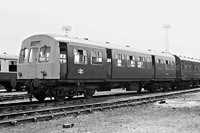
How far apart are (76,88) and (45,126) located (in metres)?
6.39

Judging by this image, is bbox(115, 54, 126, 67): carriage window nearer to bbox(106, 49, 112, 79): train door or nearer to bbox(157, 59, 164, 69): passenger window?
bbox(106, 49, 112, 79): train door

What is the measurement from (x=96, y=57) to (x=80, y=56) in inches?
58.8

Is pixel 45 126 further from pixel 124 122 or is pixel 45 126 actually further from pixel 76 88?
pixel 76 88

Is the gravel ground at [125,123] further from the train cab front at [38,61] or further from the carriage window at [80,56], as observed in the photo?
the carriage window at [80,56]

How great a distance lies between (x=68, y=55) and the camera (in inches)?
579

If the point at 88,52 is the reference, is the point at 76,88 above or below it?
below

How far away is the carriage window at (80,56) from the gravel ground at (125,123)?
387cm

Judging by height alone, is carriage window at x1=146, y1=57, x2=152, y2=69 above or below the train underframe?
above

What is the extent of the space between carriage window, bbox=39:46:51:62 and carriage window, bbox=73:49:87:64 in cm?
139

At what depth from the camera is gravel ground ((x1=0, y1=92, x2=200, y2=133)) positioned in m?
8.43

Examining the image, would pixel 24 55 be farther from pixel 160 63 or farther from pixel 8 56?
pixel 160 63

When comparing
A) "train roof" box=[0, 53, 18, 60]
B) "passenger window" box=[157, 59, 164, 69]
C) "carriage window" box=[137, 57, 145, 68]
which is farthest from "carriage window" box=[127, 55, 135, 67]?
"train roof" box=[0, 53, 18, 60]

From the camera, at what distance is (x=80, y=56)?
15.5 metres

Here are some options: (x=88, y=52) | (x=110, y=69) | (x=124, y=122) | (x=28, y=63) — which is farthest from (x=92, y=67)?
(x=124, y=122)
